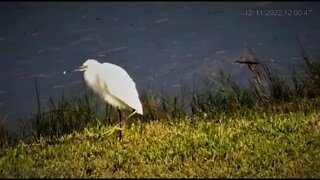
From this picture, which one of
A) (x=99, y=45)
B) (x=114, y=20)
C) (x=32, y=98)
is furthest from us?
(x=114, y=20)

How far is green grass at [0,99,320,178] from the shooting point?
16.8 ft

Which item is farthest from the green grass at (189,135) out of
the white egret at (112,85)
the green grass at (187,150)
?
the white egret at (112,85)

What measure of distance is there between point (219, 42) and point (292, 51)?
1.34 m

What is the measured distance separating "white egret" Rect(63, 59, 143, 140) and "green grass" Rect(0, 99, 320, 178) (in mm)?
402

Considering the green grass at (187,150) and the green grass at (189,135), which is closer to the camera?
the green grass at (187,150)

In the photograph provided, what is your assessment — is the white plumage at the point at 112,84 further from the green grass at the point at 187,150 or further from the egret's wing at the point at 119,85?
the green grass at the point at 187,150

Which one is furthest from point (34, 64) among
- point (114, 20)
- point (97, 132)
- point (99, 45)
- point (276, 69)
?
point (276, 69)

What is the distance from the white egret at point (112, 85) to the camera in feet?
21.3

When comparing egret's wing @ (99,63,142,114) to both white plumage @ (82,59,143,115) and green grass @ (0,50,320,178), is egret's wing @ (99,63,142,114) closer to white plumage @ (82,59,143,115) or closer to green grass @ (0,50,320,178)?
white plumage @ (82,59,143,115)

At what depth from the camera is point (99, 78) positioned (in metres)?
6.55

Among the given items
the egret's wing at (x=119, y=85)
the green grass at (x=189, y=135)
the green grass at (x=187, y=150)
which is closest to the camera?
the green grass at (x=187, y=150)

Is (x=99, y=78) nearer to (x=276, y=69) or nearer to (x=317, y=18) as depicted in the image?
(x=276, y=69)

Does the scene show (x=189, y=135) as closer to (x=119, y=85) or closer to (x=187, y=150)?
(x=187, y=150)

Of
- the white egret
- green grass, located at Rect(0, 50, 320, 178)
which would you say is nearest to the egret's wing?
the white egret
